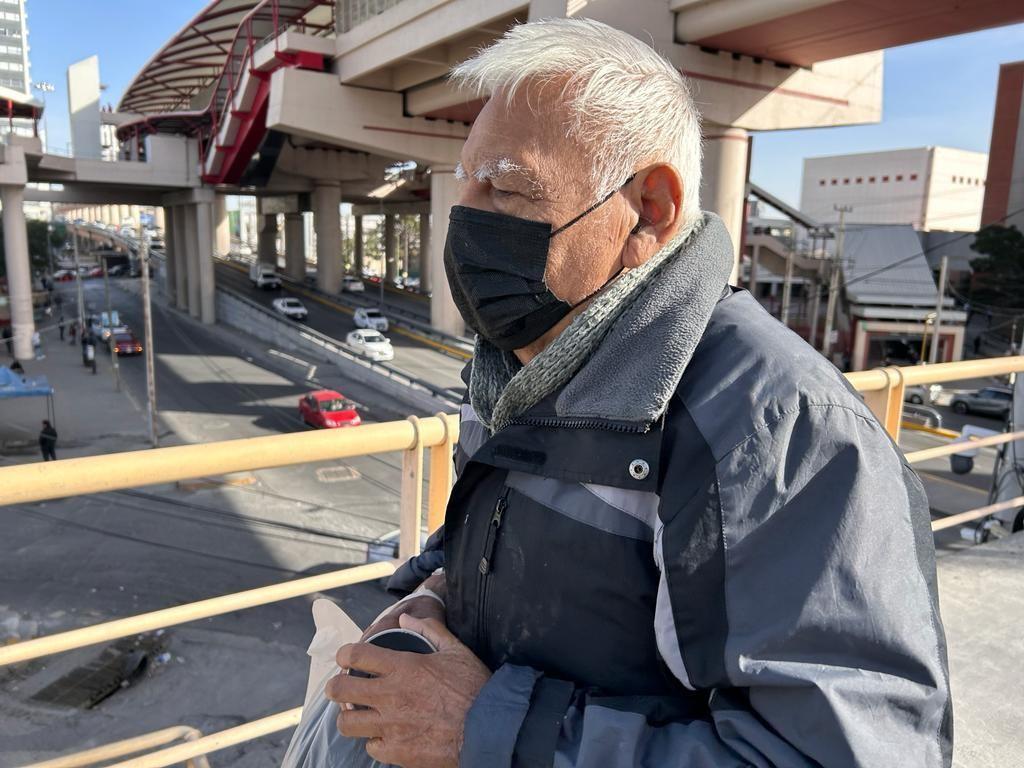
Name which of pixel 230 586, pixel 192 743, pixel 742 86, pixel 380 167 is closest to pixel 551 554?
pixel 192 743

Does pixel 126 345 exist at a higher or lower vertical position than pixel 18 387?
lower

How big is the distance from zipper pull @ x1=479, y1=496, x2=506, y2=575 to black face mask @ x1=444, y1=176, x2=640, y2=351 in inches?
14.3

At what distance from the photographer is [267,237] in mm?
61188

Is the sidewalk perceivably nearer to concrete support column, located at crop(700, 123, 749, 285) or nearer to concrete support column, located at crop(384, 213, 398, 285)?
concrete support column, located at crop(700, 123, 749, 285)

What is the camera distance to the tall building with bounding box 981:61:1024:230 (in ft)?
130

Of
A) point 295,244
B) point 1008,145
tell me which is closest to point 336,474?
point 295,244

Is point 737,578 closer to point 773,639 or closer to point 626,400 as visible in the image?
point 773,639

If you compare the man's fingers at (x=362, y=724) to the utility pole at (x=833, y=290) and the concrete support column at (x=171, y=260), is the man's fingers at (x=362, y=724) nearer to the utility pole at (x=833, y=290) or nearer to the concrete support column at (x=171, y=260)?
the utility pole at (x=833, y=290)

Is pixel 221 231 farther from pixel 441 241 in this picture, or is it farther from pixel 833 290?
pixel 833 290

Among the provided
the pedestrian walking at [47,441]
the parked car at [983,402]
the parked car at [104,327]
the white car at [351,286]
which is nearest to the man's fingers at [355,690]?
the pedestrian walking at [47,441]

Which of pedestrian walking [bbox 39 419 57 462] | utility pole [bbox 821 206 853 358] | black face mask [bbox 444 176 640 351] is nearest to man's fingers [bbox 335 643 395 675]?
black face mask [bbox 444 176 640 351]

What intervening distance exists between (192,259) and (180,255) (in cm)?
377

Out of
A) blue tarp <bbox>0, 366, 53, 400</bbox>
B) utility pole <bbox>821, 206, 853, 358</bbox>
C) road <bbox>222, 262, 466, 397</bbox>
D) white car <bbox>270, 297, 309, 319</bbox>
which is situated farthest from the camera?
white car <bbox>270, 297, 309, 319</bbox>

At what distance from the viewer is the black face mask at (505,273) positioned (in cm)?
144
